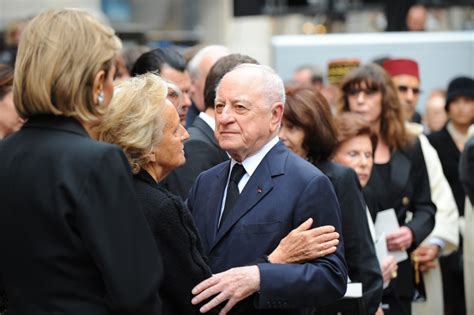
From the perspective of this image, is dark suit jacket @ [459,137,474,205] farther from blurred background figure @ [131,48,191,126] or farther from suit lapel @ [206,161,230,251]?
suit lapel @ [206,161,230,251]

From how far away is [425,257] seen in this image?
7.84 m

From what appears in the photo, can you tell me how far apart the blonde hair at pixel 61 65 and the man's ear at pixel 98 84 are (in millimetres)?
11

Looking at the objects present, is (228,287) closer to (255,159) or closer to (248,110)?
(255,159)

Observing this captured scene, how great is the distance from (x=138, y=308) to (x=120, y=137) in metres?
0.92

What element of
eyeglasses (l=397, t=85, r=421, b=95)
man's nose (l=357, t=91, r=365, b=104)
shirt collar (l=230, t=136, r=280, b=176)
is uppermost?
shirt collar (l=230, t=136, r=280, b=176)

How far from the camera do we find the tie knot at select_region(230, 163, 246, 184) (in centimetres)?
471

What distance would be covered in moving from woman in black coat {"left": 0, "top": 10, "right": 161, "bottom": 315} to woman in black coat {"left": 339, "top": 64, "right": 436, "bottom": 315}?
12.7ft

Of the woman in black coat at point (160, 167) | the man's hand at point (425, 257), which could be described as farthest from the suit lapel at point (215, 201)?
the man's hand at point (425, 257)

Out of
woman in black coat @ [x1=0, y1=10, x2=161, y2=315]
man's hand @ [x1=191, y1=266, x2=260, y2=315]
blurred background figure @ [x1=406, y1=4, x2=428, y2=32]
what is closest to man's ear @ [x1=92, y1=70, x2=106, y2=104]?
woman in black coat @ [x1=0, y1=10, x2=161, y2=315]

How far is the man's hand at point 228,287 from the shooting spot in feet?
13.5

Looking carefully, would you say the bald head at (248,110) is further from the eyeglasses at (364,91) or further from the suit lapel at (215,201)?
the eyeglasses at (364,91)

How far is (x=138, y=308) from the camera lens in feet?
11.0

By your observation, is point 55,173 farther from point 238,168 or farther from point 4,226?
point 238,168

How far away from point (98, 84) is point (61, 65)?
0.13 meters
